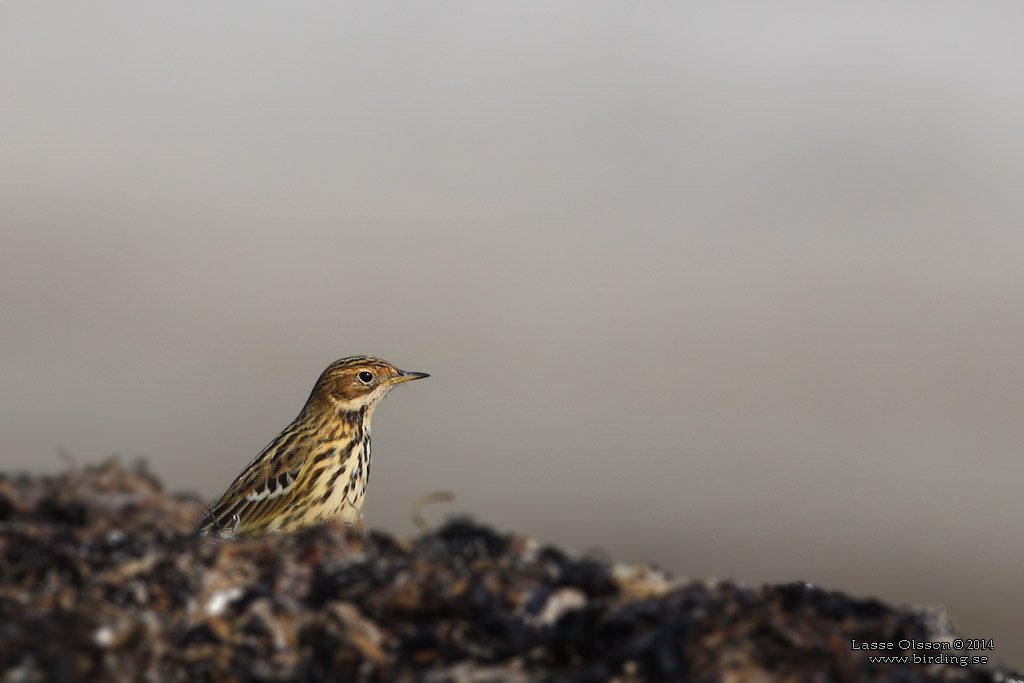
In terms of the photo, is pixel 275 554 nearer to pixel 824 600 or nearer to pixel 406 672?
pixel 406 672

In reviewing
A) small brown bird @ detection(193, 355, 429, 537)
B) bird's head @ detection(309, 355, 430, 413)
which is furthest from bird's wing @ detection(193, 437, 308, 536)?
bird's head @ detection(309, 355, 430, 413)

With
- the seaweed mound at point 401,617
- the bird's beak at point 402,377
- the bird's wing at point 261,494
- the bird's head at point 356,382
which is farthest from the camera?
the bird's beak at point 402,377

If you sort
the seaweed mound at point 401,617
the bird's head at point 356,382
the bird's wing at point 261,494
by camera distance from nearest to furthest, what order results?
the seaweed mound at point 401,617, the bird's wing at point 261,494, the bird's head at point 356,382

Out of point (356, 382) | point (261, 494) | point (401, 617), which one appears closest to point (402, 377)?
point (356, 382)

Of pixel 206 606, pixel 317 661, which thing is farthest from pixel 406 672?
pixel 206 606

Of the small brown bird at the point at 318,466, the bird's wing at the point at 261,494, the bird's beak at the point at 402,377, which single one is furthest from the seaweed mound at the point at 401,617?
the bird's beak at the point at 402,377

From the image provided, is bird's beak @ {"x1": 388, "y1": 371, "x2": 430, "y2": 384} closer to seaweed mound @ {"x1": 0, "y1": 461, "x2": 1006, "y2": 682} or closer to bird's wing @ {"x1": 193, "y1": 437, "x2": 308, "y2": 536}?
bird's wing @ {"x1": 193, "y1": 437, "x2": 308, "y2": 536}

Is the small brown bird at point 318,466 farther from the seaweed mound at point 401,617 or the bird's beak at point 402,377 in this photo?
the seaweed mound at point 401,617
